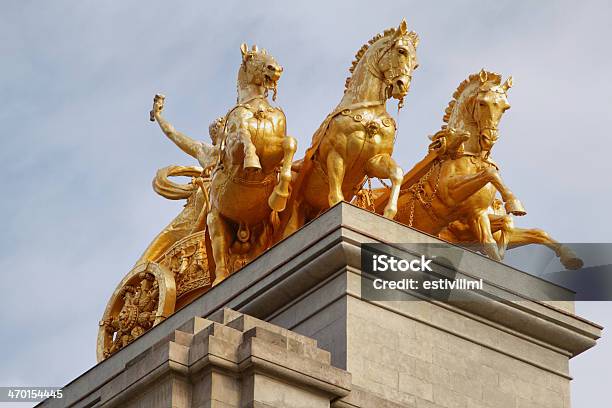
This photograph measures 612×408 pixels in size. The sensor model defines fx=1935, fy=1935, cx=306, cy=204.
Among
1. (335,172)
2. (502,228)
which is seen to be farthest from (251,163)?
(502,228)

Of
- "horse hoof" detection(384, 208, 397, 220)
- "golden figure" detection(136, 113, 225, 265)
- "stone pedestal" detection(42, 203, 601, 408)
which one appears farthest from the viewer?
"golden figure" detection(136, 113, 225, 265)

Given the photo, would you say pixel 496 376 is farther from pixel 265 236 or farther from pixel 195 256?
pixel 195 256

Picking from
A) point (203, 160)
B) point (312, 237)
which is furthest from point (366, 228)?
point (203, 160)

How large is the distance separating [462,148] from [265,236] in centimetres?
268

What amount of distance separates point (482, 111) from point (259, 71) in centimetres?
284

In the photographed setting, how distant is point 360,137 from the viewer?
22.9 meters

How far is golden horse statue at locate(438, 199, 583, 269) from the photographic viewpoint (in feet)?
78.2

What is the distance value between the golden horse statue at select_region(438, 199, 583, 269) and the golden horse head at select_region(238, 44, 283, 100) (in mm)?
2817

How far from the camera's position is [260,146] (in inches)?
914

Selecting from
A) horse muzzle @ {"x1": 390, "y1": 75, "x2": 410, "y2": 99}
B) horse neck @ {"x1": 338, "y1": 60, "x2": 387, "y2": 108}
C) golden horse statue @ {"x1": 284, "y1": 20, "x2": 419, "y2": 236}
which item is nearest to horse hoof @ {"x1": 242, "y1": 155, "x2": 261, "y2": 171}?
golden horse statue @ {"x1": 284, "y1": 20, "x2": 419, "y2": 236}

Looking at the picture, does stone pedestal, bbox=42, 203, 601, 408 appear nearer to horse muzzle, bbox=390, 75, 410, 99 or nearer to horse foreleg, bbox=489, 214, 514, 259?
horse foreleg, bbox=489, 214, 514, 259

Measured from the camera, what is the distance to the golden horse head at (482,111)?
24156 mm

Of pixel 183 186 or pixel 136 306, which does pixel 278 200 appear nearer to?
pixel 136 306

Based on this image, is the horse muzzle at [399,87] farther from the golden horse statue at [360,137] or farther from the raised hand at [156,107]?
the raised hand at [156,107]
